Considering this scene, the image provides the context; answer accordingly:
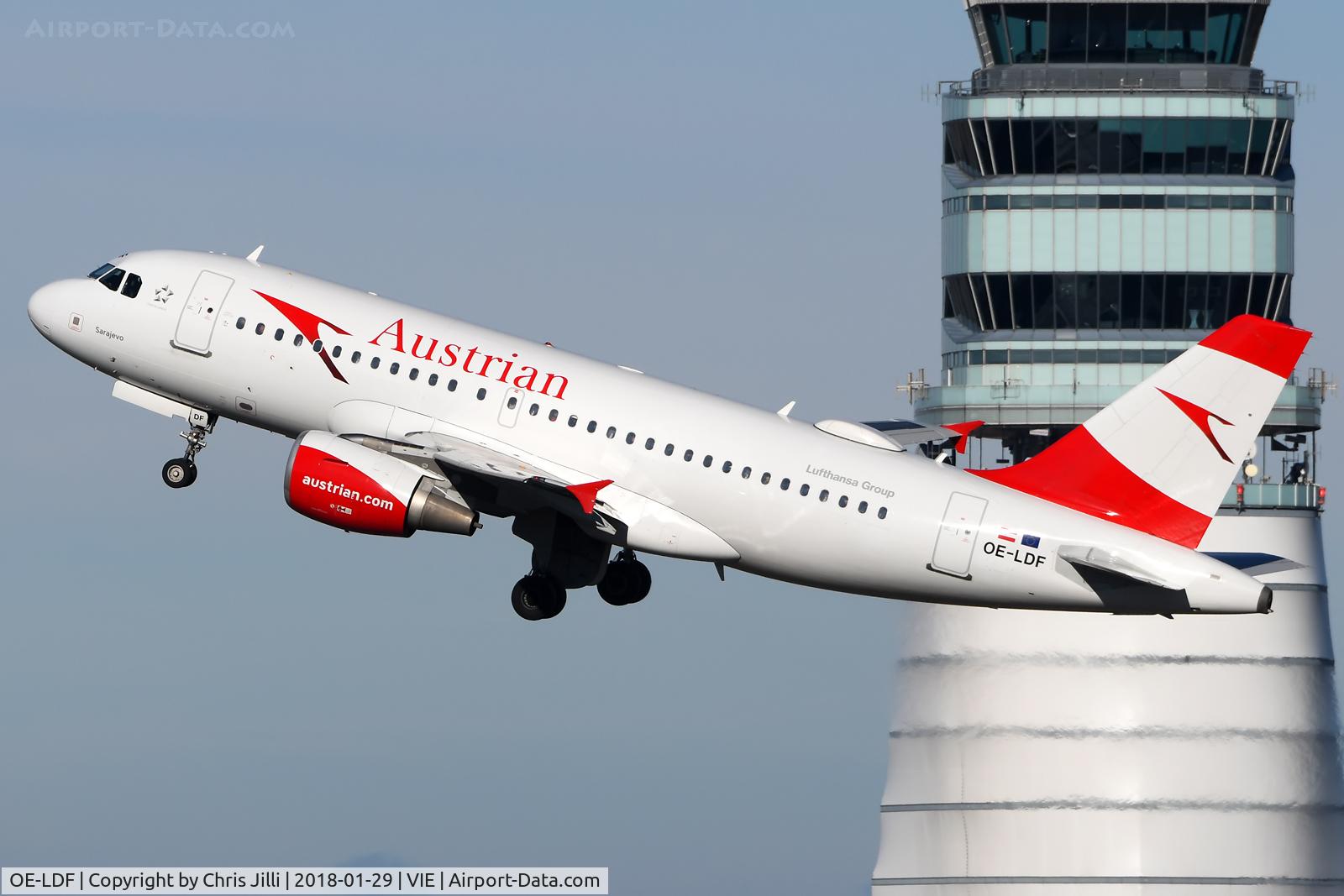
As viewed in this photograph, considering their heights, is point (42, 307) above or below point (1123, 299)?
below

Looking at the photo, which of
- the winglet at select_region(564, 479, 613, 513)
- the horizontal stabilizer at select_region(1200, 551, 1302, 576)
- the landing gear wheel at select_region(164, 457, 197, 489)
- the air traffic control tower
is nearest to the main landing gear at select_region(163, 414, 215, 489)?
the landing gear wheel at select_region(164, 457, 197, 489)

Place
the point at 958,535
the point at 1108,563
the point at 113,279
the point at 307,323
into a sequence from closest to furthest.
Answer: the point at 1108,563 → the point at 958,535 → the point at 307,323 → the point at 113,279

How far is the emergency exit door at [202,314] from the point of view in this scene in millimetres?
72500

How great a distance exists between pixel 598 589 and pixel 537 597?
2.64m

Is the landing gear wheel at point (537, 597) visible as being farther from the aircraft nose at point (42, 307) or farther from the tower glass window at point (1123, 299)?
the tower glass window at point (1123, 299)

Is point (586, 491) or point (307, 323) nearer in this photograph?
point (586, 491)

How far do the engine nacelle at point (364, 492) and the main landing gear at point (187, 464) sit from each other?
5840 mm

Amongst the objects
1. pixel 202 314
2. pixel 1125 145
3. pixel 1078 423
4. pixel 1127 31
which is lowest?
pixel 202 314

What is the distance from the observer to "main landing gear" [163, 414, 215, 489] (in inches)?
2940

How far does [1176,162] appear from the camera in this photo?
11838 cm

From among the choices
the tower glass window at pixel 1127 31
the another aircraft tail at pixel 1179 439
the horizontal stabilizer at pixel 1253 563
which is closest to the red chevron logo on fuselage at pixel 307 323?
the another aircraft tail at pixel 1179 439

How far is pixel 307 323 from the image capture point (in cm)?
7156

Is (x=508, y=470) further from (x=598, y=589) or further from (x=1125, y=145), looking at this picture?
(x=1125, y=145)

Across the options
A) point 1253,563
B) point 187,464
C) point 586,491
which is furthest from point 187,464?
point 1253,563
